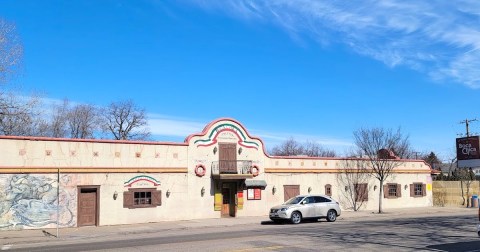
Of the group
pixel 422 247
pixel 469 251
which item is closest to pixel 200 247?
pixel 422 247

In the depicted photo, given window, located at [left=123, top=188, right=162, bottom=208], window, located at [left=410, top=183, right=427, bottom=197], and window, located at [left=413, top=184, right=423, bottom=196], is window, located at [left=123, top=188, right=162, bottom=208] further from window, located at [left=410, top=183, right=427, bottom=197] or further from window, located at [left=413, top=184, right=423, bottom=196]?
window, located at [left=413, top=184, right=423, bottom=196]

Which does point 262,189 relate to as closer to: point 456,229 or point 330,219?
point 330,219

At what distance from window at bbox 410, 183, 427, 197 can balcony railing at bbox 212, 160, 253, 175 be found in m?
17.5

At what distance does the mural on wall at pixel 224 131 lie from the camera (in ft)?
98.6

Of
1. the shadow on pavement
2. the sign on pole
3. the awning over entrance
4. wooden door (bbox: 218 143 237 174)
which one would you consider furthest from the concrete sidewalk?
the sign on pole

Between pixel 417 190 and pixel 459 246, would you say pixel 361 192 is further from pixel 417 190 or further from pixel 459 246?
pixel 459 246

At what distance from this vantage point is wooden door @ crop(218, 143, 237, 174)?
99.0ft

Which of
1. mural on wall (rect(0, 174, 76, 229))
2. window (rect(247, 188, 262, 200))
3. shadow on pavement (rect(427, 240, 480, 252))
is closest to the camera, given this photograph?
shadow on pavement (rect(427, 240, 480, 252))

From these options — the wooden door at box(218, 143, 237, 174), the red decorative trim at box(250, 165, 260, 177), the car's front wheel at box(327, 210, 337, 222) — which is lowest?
the car's front wheel at box(327, 210, 337, 222)

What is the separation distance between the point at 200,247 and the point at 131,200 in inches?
511

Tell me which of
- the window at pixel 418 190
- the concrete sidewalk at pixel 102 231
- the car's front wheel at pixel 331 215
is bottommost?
the concrete sidewalk at pixel 102 231

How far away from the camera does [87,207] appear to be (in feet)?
84.2

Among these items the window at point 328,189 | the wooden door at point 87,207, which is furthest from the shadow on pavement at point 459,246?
the window at point 328,189

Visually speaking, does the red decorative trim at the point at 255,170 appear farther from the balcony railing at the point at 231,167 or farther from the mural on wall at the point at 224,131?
the mural on wall at the point at 224,131
